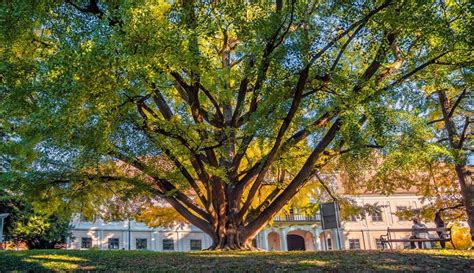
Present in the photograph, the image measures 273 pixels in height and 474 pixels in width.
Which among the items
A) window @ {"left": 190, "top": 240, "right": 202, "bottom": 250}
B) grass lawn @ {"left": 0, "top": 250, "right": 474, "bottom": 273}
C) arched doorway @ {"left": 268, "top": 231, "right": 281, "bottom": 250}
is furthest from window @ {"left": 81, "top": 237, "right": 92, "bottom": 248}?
grass lawn @ {"left": 0, "top": 250, "right": 474, "bottom": 273}

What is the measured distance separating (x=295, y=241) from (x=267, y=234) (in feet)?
12.3

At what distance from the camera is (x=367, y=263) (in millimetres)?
7215

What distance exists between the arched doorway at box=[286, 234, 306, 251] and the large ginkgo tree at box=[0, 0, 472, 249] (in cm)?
2908

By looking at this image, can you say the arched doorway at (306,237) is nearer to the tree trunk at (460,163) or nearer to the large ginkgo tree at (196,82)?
the tree trunk at (460,163)

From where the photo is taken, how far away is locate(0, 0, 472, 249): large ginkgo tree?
23.2ft

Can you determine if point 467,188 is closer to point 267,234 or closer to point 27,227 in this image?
point 27,227

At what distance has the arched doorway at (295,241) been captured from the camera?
3997 centimetres

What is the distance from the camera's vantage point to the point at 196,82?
10078mm

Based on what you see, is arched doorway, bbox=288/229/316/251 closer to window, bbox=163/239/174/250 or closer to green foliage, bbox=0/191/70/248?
window, bbox=163/239/174/250

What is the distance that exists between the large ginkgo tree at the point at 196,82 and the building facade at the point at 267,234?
1004 inches

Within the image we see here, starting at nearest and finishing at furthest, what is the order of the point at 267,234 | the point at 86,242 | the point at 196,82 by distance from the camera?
1. the point at 196,82
2. the point at 86,242
3. the point at 267,234

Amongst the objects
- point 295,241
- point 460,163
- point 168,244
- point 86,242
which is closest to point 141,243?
point 168,244

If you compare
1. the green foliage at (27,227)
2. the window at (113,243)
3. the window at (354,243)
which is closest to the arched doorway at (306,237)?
the window at (354,243)

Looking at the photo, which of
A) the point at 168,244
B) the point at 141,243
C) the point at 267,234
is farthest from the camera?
the point at 267,234
